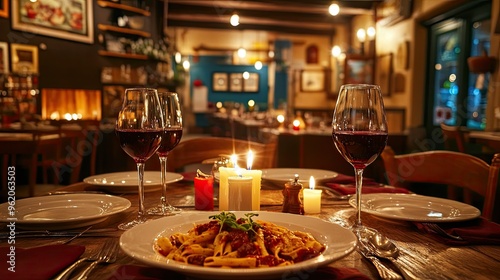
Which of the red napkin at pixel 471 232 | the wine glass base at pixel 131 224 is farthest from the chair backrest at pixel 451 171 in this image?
the wine glass base at pixel 131 224

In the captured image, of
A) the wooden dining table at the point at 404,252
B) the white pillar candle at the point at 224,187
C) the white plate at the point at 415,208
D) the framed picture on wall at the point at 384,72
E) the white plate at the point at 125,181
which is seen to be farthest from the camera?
the framed picture on wall at the point at 384,72

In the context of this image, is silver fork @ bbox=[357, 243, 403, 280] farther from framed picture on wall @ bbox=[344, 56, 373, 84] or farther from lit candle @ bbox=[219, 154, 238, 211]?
framed picture on wall @ bbox=[344, 56, 373, 84]

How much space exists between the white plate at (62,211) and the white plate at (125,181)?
201mm

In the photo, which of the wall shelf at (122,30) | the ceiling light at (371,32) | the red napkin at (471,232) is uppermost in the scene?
the ceiling light at (371,32)

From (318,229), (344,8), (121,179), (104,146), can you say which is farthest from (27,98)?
(344,8)

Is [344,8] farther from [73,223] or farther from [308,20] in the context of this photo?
[73,223]

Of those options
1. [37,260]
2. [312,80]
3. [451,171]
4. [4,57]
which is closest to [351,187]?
[451,171]

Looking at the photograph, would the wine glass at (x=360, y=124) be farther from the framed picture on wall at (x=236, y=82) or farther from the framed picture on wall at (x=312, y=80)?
the framed picture on wall at (x=236, y=82)

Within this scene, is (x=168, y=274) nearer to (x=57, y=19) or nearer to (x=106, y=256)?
(x=106, y=256)

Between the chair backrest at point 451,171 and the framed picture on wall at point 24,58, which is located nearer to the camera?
the chair backrest at point 451,171

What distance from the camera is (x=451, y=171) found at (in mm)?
1471

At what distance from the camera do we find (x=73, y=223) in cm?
82

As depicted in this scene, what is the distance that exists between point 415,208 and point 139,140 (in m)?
0.67

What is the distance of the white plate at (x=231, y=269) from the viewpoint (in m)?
0.49
